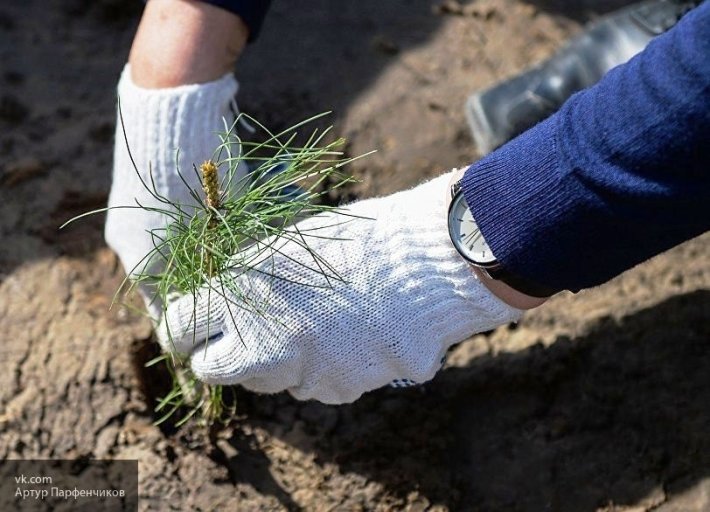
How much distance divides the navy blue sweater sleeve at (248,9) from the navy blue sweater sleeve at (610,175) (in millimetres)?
507

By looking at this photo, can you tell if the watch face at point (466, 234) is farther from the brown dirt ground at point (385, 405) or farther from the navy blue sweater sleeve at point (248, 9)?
the navy blue sweater sleeve at point (248, 9)

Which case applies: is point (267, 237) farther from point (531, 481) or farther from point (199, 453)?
point (531, 481)

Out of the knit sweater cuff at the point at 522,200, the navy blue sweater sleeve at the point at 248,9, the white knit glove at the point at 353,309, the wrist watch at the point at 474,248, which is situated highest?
the navy blue sweater sleeve at the point at 248,9

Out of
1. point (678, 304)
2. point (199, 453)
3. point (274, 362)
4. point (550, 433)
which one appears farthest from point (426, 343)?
point (678, 304)

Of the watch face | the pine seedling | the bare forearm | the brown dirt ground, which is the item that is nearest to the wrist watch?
the watch face

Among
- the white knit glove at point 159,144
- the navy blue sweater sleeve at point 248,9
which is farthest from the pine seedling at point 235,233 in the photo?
the navy blue sweater sleeve at point 248,9

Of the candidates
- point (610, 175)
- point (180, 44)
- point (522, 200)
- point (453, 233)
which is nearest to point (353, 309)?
point (453, 233)

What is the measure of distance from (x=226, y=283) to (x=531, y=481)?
62 cm

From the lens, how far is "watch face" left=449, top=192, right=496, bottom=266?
3.83ft

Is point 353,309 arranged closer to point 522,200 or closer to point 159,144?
point 522,200

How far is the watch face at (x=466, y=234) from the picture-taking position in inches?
46.0

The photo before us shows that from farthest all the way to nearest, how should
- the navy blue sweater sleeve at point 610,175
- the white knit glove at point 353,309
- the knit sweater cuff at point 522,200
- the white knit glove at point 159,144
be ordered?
the white knit glove at point 159,144 → the white knit glove at point 353,309 → the knit sweater cuff at point 522,200 → the navy blue sweater sleeve at point 610,175

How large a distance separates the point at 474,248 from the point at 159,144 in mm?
539

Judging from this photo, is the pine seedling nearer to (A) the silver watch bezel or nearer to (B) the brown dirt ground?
(A) the silver watch bezel
